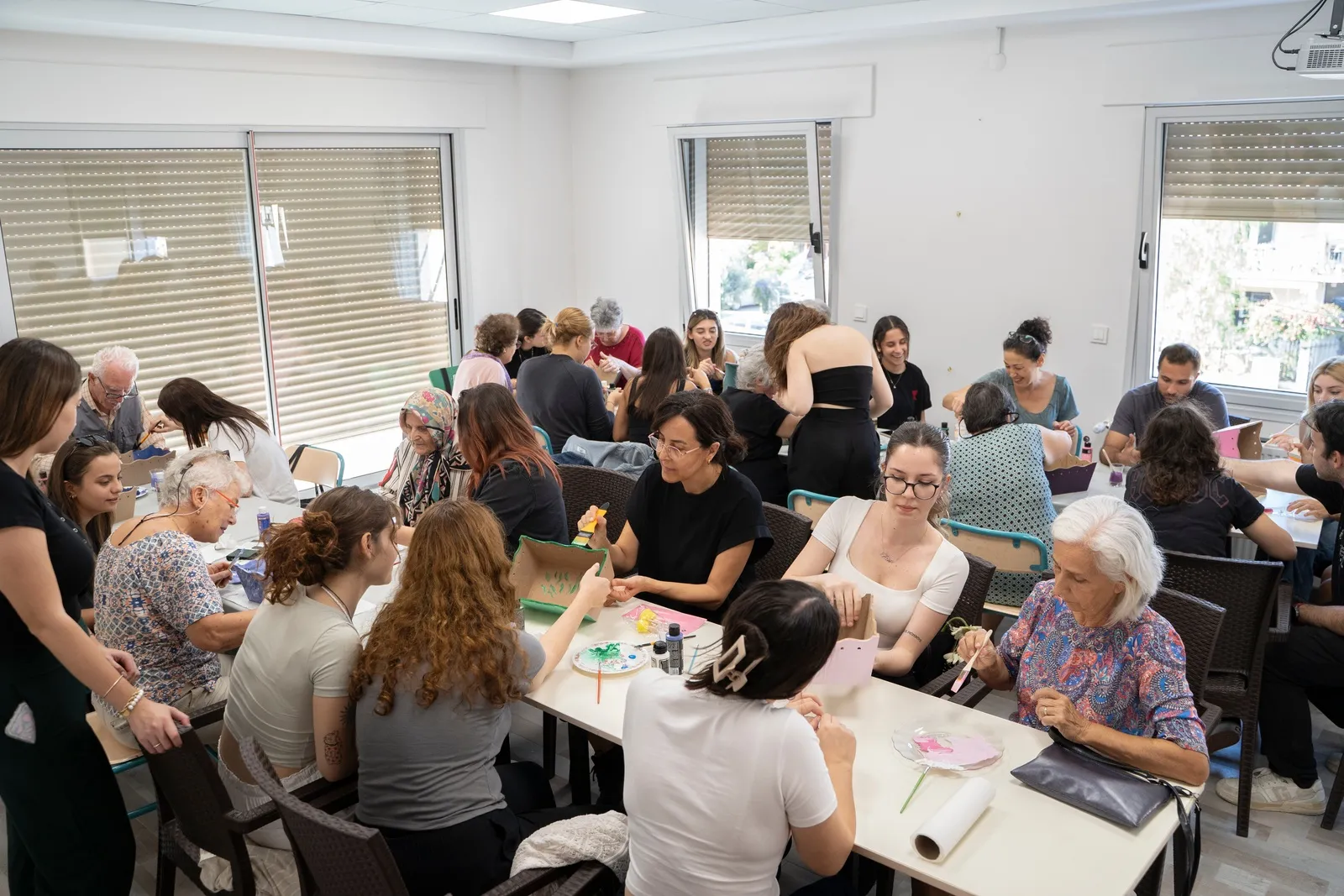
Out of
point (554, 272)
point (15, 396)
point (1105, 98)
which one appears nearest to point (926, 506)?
point (15, 396)

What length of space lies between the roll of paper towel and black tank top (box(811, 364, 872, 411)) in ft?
8.18

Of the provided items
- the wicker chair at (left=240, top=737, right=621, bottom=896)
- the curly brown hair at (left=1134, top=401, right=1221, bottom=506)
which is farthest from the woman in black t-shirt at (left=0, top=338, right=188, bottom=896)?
the curly brown hair at (left=1134, top=401, right=1221, bottom=506)

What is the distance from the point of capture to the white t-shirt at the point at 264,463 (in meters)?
4.58

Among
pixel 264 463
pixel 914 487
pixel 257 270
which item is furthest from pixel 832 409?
pixel 257 270

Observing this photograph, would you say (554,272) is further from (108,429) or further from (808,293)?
(108,429)

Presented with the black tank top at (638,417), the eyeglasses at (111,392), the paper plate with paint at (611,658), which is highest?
the eyeglasses at (111,392)

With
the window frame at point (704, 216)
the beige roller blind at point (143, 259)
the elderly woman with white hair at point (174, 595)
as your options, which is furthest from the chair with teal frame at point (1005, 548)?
the beige roller blind at point (143, 259)

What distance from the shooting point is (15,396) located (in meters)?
2.38

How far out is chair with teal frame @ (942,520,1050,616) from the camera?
3.42m

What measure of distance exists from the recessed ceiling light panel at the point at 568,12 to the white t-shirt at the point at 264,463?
2.80 metres

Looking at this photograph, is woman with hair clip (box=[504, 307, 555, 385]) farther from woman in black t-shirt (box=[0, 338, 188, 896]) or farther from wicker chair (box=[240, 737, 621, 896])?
wicker chair (box=[240, 737, 621, 896])

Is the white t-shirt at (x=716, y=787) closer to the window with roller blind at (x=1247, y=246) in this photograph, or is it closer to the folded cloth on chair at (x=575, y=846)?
the folded cloth on chair at (x=575, y=846)

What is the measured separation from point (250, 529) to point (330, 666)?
200 centimetres

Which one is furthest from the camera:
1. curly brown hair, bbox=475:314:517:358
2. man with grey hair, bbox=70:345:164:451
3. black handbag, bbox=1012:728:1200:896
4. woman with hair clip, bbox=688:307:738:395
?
woman with hair clip, bbox=688:307:738:395
